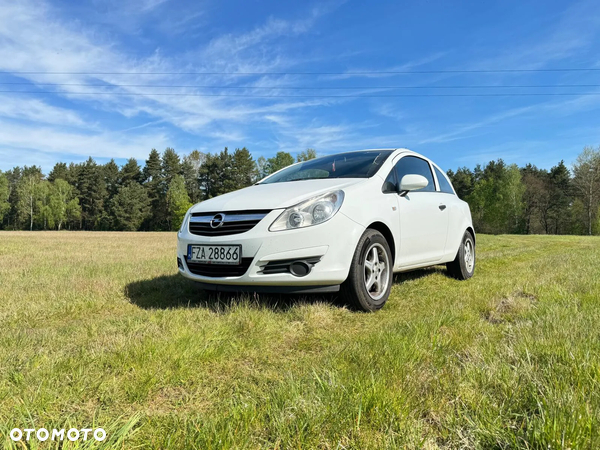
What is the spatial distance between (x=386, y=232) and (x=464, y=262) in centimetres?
227

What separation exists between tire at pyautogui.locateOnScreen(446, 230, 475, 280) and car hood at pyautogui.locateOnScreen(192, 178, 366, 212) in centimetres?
243

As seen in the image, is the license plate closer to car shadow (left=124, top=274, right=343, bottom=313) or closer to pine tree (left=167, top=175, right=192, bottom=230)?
car shadow (left=124, top=274, right=343, bottom=313)

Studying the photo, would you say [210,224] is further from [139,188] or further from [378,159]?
[139,188]

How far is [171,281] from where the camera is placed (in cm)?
475

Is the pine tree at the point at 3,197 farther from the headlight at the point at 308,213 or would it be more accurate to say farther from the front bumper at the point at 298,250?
the headlight at the point at 308,213

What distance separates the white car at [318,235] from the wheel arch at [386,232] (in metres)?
0.01

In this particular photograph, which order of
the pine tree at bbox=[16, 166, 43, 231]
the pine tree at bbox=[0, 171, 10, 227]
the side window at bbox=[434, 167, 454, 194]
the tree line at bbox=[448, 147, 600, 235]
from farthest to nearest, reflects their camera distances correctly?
1. the pine tree at bbox=[16, 166, 43, 231]
2. the pine tree at bbox=[0, 171, 10, 227]
3. the tree line at bbox=[448, 147, 600, 235]
4. the side window at bbox=[434, 167, 454, 194]

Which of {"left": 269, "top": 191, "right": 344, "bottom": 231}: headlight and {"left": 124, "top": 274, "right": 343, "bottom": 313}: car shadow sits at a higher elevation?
{"left": 269, "top": 191, "right": 344, "bottom": 231}: headlight

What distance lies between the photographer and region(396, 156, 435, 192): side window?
4.23 metres

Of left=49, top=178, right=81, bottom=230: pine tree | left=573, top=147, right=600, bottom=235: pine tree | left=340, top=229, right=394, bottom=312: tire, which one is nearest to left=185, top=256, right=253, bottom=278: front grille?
left=340, top=229, right=394, bottom=312: tire

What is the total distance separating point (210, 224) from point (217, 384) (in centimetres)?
176

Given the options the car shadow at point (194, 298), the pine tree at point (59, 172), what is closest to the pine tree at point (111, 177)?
the pine tree at point (59, 172)

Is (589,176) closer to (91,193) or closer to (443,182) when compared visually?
(443,182)

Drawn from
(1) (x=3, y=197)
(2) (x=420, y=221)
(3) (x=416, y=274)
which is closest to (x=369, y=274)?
(2) (x=420, y=221)
